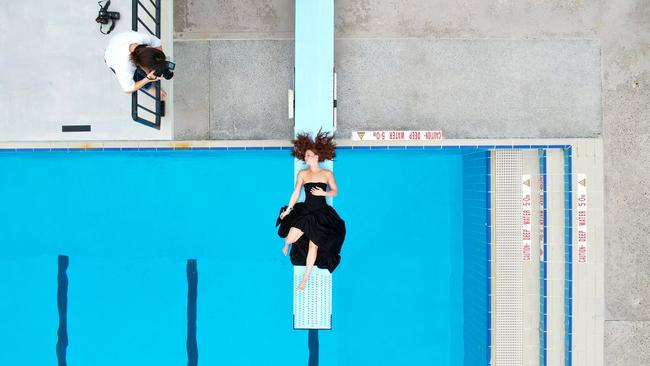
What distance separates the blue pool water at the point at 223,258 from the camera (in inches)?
168

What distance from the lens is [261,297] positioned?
4359mm

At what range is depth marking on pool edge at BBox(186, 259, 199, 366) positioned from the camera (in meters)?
4.32

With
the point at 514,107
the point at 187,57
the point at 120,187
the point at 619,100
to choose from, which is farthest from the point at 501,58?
the point at 120,187

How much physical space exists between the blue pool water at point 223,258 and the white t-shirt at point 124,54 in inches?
48.2

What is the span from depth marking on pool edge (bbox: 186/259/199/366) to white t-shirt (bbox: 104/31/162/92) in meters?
2.11

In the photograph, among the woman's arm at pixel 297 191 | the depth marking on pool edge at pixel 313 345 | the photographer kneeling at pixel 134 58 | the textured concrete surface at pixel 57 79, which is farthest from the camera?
the depth marking on pool edge at pixel 313 345

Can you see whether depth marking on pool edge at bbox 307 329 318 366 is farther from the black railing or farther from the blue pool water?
the black railing

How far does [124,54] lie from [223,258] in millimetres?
2312

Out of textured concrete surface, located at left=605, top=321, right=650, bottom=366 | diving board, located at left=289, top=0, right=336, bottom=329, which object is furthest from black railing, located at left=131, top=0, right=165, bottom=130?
textured concrete surface, located at left=605, top=321, right=650, bottom=366

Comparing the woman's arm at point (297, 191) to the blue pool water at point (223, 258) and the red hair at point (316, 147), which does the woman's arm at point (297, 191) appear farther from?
the blue pool water at point (223, 258)

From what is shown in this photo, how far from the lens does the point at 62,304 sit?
14.1 feet

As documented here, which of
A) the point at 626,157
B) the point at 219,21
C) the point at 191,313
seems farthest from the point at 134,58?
the point at 626,157

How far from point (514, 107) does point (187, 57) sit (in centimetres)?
339

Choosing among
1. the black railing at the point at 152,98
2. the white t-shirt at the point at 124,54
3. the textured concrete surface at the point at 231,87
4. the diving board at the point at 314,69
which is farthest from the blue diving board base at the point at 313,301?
the white t-shirt at the point at 124,54
